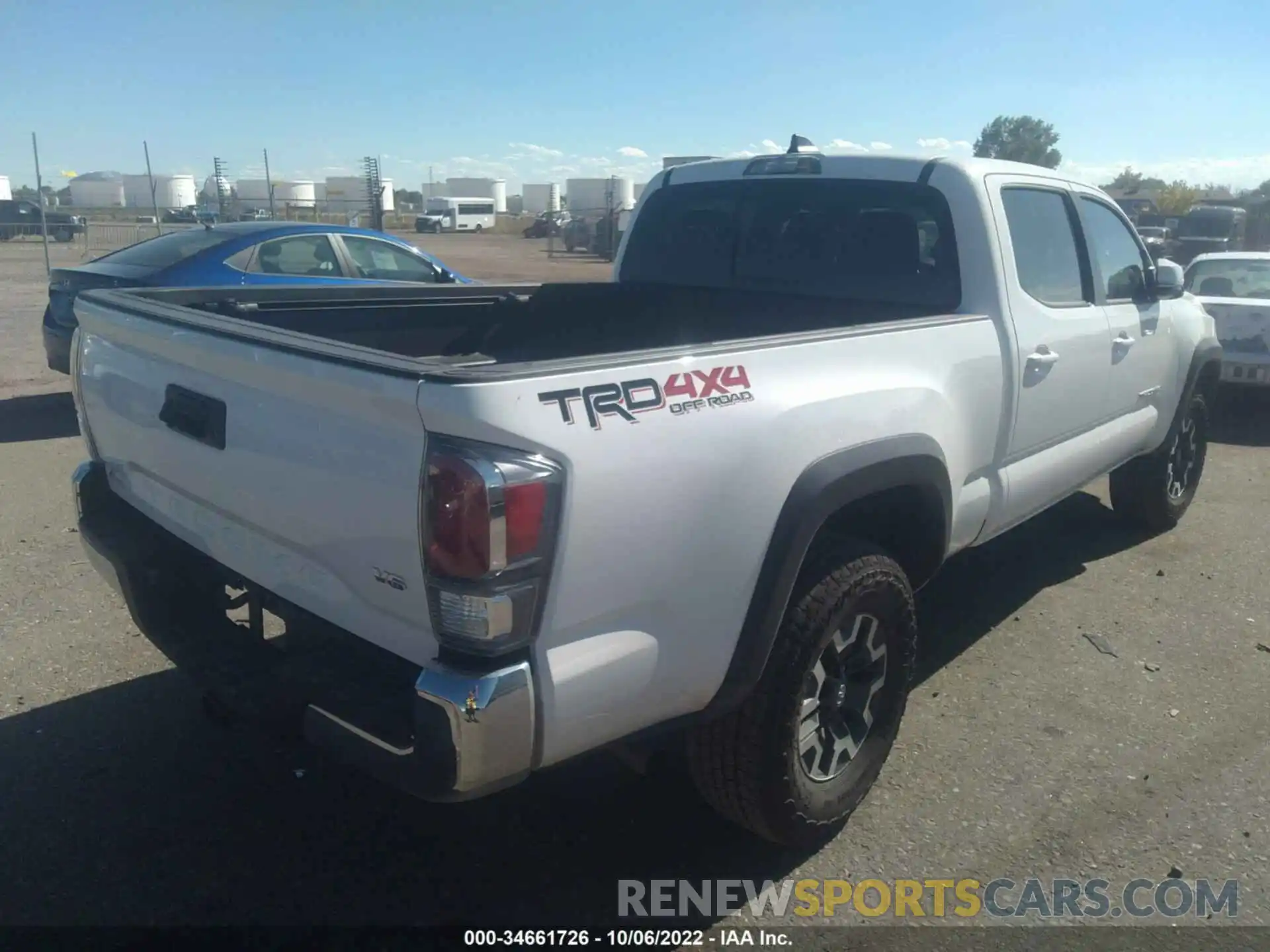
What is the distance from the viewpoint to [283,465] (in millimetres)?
2434

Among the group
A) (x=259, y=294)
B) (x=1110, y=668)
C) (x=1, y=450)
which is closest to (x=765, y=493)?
(x=259, y=294)

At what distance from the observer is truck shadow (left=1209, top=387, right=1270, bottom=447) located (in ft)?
29.2

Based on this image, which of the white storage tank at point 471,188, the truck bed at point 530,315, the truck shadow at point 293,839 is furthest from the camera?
the white storage tank at point 471,188

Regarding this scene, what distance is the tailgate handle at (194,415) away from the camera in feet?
8.63

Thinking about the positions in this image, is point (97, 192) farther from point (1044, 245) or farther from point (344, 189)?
point (1044, 245)

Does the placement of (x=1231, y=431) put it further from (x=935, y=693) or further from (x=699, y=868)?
(x=699, y=868)

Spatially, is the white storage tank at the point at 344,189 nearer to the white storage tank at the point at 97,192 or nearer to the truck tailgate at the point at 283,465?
the white storage tank at the point at 97,192

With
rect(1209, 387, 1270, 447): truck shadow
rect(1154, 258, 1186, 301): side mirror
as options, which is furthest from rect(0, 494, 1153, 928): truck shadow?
rect(1209, 387, 1270, 447): truck shadow

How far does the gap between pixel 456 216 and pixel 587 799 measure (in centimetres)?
5743

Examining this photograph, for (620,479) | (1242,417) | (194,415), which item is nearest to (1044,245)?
(620,479)

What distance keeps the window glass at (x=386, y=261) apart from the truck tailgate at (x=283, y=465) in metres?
5.95

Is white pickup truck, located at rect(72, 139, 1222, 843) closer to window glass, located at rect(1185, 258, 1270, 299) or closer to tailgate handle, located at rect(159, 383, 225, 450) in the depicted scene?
tailgate handle, located at rect(159, 383, 225, 450)

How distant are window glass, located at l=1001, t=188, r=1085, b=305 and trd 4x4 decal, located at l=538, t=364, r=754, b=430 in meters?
1.95

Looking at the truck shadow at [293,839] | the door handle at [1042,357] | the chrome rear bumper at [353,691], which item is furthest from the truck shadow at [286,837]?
the door handle at [1042,357]
